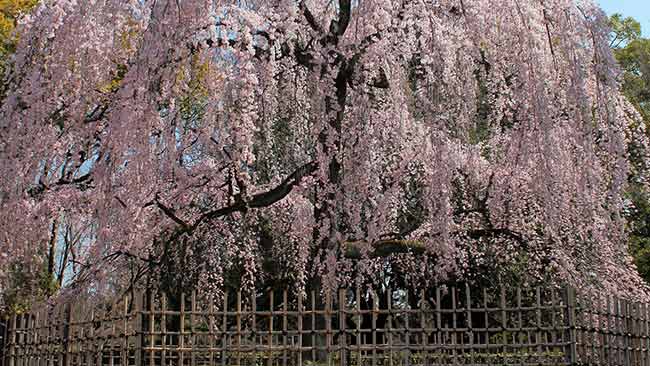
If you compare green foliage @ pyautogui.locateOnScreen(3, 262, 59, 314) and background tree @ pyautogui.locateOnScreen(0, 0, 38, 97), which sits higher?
background tree @ pyautogui.locateOnScreen(0, 0, 38, 97)

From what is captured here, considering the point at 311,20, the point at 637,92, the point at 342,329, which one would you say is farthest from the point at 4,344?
the point at 637,92

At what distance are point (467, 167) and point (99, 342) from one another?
16.1 ft

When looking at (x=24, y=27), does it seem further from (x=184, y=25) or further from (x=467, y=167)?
(x=467, y=167)

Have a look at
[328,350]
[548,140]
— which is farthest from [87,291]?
[548,140]

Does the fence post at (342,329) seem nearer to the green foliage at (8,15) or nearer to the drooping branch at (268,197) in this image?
the drooping branch at (268,197)

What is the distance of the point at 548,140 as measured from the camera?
6.27m

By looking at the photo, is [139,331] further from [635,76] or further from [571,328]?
[635,76]

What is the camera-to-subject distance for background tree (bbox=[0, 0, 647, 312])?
19.5ft

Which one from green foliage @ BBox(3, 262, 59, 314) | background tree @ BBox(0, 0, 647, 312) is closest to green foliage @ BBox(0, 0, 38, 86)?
green foliage @ BBox(3, 262, 59, 314)

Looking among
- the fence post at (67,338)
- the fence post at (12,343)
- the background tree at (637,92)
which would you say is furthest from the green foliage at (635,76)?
the fence post at (67,338)

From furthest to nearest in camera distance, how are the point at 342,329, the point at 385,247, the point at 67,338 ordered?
the point at 385,247 → the point at 67,338 → the point at 342,329

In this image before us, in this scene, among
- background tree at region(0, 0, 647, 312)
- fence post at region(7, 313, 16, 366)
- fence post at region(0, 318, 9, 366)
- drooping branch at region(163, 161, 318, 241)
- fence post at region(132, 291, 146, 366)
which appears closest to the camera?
fence post at region(132, 291, 146, 366)

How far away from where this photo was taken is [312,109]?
7008mm

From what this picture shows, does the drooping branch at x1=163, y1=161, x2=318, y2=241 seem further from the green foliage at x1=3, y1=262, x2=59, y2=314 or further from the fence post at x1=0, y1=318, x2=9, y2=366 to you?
the green foliage at x1=3, y1=262, x2=59, y2=314
